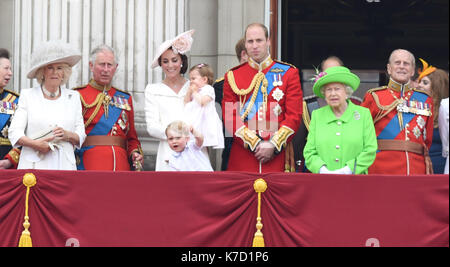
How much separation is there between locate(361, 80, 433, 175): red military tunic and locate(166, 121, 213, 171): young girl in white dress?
4.56ft

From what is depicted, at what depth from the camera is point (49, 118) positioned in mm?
8523

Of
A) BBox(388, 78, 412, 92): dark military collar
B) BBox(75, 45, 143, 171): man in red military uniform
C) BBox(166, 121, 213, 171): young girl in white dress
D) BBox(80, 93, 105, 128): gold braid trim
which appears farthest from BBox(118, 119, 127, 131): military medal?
BBox(388, 78, 412, 92): dark military collar

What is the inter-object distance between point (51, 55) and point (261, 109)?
1695 mm

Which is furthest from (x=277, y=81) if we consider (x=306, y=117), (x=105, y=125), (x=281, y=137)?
(x=105, y=125)

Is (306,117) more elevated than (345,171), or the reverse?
(306,117)

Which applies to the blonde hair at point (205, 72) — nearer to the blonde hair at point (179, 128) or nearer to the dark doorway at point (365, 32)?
the blonde hair at point (179, 128)

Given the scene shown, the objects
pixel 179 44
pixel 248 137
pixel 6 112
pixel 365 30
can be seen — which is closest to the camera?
pixel 248 137

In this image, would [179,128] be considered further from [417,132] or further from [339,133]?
[417,132]

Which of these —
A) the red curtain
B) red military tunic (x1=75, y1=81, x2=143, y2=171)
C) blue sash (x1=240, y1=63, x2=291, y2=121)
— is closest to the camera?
the red curtain

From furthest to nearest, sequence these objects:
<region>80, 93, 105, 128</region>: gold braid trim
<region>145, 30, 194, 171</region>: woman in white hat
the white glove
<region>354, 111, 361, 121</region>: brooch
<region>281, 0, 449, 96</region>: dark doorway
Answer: <region>281, 0, 449, 96</region>: dark doorway
<region>80, 93, 105, 128</region>: gold braid trim
<region>145, 30, 194, 171</region>: woman in white hat
<region>354, 111, 361, 121</region>: brooch
the white glove

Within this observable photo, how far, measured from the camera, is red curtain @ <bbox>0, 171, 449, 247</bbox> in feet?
25.5

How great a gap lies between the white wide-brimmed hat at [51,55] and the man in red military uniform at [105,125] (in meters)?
0.38

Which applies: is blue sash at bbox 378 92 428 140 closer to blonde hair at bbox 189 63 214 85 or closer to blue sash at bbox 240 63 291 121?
blue sash at bbox 240 63 291 121

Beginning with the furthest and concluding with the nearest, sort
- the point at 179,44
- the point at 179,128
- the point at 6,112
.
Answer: the point at 6,112, the point at 179,44, the point at 179,128
